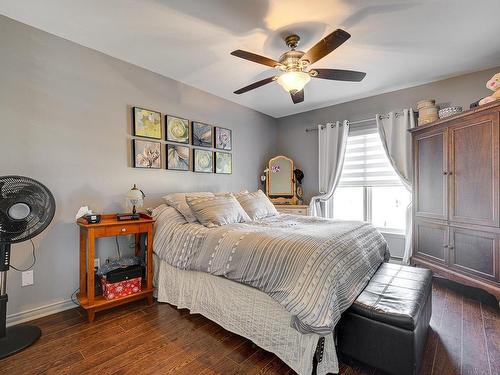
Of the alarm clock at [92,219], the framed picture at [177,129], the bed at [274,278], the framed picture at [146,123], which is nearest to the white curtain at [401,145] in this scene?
the bed at [274,278]

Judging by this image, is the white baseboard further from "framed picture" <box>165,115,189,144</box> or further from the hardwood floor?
"framed picture" <box>165,115,189,144</box>

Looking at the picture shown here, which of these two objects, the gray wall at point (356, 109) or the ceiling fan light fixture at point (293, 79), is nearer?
the ceiling fan light fixture at point (293, 79)

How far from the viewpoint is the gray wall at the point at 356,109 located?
2.99 m

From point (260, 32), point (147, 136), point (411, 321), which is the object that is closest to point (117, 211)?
point (147, 136)

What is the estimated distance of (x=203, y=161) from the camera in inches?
137

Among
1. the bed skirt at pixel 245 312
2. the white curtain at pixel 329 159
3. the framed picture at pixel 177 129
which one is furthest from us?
the white curtain at pixel 329 159

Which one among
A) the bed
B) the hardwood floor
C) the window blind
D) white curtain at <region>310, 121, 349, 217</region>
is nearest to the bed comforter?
the bed

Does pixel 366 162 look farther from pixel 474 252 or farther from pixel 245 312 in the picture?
pixel 245 312

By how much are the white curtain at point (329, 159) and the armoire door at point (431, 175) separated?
107cm

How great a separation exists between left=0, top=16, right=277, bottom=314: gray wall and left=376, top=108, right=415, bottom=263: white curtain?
3.10m

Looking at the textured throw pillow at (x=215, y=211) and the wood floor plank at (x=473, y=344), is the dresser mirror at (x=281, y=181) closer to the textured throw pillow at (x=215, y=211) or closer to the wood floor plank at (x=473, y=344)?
the textured throw pillow at (x=215, y=211)

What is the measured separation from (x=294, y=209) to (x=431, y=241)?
1874 millimetres

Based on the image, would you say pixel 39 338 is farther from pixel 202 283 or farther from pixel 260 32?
pixel 260 32

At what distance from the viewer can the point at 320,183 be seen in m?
4.19
